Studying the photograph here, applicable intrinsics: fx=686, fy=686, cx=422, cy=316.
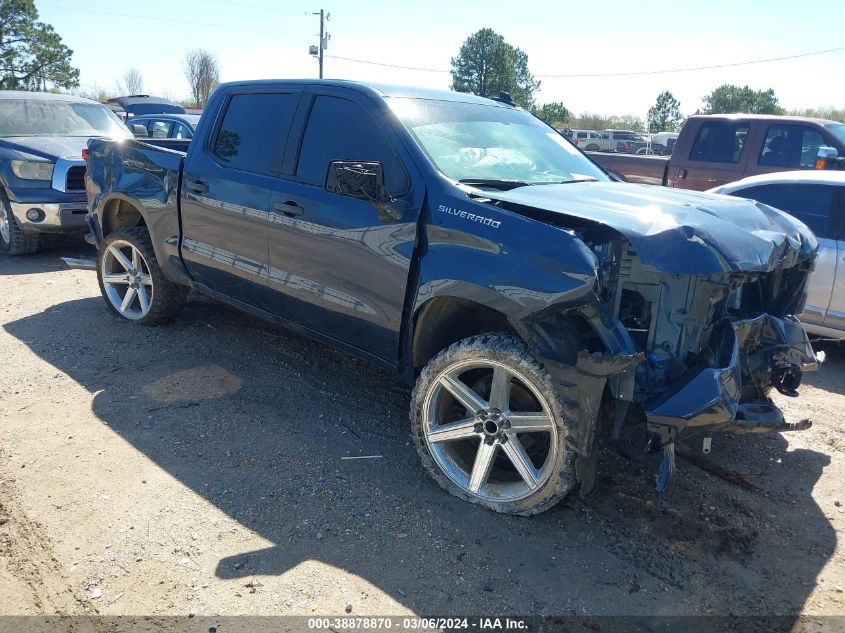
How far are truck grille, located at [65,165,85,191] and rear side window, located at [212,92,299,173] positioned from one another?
14.0ft

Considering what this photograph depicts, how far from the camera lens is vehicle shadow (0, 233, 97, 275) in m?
7.95

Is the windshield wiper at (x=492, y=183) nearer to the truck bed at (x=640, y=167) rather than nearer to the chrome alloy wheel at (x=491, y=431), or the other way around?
the chrome alloy wheel at (x=491, y=431)

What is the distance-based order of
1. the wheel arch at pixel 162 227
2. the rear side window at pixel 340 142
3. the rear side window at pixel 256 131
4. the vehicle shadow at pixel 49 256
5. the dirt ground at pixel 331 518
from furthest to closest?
the vehicle shadow at pixel 49 256
the wheel arch at pixel 162 227
the rear side window at pixel 256 131
the rear side window at pixel 340 142
the dirt ground at pixel 331 518

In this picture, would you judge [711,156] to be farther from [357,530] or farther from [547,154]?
[357,530]

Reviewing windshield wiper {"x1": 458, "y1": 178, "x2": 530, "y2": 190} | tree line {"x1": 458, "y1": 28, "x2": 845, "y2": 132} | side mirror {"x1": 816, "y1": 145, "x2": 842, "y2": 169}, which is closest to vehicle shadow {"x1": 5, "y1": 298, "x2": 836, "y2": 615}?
windshield wiper {"x1": 458, "y1": 178, "x2": 530, "y2": 190}

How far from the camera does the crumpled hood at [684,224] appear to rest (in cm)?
286

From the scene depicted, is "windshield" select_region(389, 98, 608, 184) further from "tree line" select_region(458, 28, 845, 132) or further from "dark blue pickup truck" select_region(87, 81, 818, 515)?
"tree line" select_region(458, 28, 845, 132)

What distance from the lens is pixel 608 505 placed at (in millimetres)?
3463

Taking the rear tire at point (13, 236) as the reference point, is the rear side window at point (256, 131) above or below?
above

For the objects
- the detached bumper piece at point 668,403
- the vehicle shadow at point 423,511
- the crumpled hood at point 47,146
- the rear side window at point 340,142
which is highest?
the rear side window at point 340,142

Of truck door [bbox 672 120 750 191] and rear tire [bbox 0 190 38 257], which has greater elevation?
truck door [bbox 672 120 750 191]

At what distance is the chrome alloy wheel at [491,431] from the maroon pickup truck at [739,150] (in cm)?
518

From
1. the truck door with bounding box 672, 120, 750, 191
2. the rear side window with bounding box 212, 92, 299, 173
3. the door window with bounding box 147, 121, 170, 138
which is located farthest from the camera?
the door window with bounding box 147, 121, 170, 138

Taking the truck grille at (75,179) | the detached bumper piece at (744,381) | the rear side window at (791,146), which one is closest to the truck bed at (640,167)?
the rear side window at (791,146)
